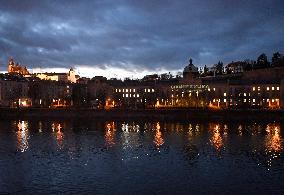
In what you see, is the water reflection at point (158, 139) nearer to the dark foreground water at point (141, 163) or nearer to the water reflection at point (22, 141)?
the dark foreground water at point (141, 163)

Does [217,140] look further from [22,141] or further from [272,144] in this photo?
[22,141]

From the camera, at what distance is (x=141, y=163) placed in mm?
37688

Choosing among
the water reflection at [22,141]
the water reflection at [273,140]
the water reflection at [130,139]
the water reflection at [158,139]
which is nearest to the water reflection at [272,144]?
the water reflection at [273,140]

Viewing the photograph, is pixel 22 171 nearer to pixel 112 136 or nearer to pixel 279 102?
pixel 112 136

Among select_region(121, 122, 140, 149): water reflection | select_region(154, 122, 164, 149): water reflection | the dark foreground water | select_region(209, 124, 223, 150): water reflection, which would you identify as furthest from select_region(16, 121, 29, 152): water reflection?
select_region(209, 124, 223, 150): water reflection

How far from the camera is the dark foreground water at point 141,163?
2967cm

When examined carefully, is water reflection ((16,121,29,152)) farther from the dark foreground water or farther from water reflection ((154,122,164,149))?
water reflection ((154,122,164,149))

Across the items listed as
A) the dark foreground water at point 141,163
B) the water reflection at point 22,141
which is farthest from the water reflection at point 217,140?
Result: the water reflection at point 22,141

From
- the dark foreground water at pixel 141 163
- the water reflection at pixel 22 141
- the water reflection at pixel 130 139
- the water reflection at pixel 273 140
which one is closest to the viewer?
the dark foreground water at pixel 141 163

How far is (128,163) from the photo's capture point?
37.8 meters

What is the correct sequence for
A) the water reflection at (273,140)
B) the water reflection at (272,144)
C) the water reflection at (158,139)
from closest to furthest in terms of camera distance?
the water reflection at (272,144) < the water reflection at (273,140) < the water reflection at (158,139)

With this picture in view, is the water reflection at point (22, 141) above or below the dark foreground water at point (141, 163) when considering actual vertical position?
above

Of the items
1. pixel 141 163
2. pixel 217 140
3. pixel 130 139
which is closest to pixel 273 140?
pixel 217 140

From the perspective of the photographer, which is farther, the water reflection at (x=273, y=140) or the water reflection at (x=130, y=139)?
the water reflection at (x=130, y=139)
